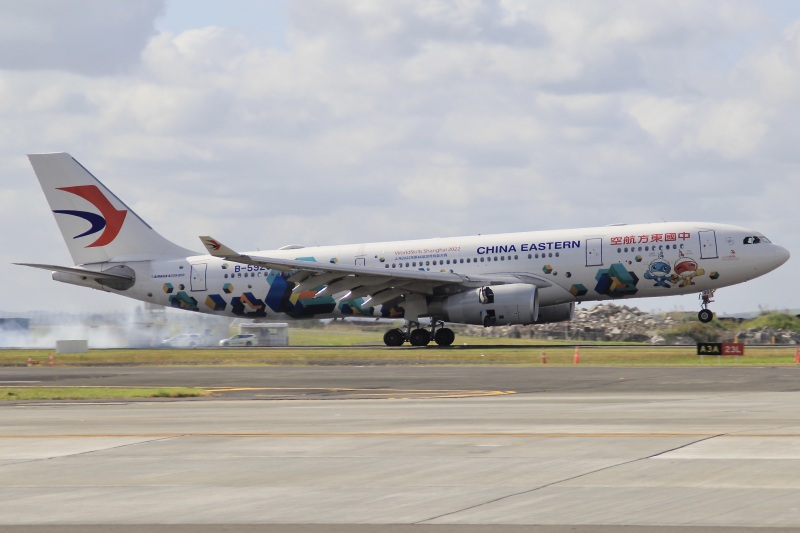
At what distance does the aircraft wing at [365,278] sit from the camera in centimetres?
4675

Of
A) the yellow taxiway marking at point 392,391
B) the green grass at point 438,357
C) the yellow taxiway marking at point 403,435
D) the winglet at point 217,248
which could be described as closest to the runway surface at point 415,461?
the yellow taxiway marking at point 403,435

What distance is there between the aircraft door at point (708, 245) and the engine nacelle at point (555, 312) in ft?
20.5

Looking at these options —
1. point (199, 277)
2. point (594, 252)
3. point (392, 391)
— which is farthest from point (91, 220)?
point (392, 391)

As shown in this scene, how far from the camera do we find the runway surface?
1087 cm

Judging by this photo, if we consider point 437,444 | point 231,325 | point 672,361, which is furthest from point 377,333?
point 437,444

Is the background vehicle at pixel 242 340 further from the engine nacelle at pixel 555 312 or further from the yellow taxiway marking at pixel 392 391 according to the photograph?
the yellow taxiway marking at pixel 392 391

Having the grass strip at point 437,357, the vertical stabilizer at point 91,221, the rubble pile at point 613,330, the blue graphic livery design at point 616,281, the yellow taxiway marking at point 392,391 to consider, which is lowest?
the yellow taxiway marking at point 392,391

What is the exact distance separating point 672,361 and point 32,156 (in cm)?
3276

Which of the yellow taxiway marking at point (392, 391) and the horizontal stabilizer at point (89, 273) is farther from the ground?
the horizontal stabilizer at point (89, 273)

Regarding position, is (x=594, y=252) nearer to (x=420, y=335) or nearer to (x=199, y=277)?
(x=420, y=335)

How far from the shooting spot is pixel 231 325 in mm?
69125

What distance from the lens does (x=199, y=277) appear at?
53.6 meters

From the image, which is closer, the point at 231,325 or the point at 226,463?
the point at 226,463

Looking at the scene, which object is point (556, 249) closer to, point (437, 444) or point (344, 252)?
point (344, 252)
